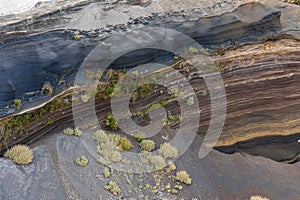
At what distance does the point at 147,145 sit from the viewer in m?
10.2

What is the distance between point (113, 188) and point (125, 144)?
1.51 meters

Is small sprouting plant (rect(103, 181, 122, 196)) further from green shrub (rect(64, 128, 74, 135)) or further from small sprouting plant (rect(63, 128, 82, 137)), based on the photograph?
green shrub (rect(64, 128, 74, 135))

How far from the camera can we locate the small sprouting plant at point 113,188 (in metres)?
8.80

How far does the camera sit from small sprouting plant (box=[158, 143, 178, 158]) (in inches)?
395

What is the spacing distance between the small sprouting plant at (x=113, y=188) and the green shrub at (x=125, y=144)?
4.17ft

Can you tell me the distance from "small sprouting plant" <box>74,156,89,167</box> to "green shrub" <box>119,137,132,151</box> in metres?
1.09

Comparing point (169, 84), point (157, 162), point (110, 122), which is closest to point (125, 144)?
point (110, 122)

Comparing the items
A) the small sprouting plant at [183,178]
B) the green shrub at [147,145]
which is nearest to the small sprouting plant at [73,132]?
the green shrub at [147,145]

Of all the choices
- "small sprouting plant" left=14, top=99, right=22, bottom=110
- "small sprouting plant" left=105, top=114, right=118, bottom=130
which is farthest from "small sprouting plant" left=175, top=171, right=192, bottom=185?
"small sprouting plant" left=14, top=99, right=22, bottom=110

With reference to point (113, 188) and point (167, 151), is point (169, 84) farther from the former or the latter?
point (113, 188)

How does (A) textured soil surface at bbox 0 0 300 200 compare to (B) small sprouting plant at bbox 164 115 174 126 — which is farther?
(B) small sprouting plant at bbox 164 115 174 126

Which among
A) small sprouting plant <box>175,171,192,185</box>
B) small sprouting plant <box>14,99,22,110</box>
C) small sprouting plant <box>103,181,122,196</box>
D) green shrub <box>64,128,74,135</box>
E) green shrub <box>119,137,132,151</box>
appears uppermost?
small sprouting plant <box>14,99,22,110</box>

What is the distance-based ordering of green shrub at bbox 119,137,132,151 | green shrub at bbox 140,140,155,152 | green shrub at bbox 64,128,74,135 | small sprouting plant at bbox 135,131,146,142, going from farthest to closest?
small sprouting plant at bbox 135,131,146,142, green shrub at bbox 140,140,155,152, green shrub at bbox 119,137,132,151, green shrub at bbox 64,128,74,135

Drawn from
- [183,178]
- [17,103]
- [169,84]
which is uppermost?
[17,103]
